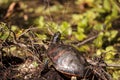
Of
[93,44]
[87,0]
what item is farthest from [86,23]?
[87,0]

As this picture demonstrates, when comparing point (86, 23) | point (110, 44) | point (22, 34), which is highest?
point (22, 34)

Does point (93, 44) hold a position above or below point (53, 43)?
A: below

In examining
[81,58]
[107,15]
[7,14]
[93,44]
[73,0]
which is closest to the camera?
[81,58]

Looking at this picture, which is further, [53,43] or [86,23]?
[86,23]

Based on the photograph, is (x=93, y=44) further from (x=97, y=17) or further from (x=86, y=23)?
(x=97, y=17)

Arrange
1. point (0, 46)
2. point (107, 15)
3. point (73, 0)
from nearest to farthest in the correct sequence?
point (0, 46), point (107, 15), point (73, 0)

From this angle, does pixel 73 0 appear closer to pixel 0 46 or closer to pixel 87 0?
pixel 87 0
